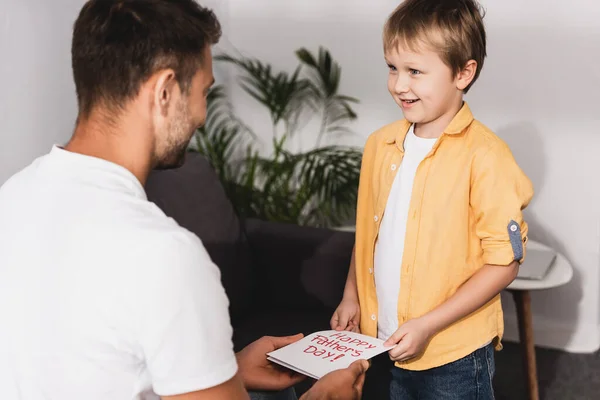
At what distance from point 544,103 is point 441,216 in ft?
5.44

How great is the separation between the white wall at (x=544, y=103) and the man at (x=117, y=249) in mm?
2139

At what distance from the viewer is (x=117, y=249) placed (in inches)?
43.5

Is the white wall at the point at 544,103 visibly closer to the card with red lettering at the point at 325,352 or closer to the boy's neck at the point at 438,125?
the boy's neck at the point at 438,125

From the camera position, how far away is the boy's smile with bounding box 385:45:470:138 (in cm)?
169

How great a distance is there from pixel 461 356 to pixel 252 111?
2278mm

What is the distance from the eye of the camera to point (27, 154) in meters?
2.58

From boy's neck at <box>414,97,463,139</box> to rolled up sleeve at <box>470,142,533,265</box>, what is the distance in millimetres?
124

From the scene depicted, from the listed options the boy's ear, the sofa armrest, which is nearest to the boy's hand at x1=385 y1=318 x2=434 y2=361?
the boy's ear

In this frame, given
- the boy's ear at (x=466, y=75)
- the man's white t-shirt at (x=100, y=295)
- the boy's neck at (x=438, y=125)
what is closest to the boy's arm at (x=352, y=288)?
the boy's neck at (x=438, y=125)

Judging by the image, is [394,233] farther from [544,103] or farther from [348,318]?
[544,103]

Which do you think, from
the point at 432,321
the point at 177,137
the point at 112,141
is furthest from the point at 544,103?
the point at 112,141

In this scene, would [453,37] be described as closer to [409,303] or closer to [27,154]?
[409,303]

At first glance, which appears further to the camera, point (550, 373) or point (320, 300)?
point (550, 373)

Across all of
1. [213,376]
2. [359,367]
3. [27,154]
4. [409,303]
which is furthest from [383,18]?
[213,376]
